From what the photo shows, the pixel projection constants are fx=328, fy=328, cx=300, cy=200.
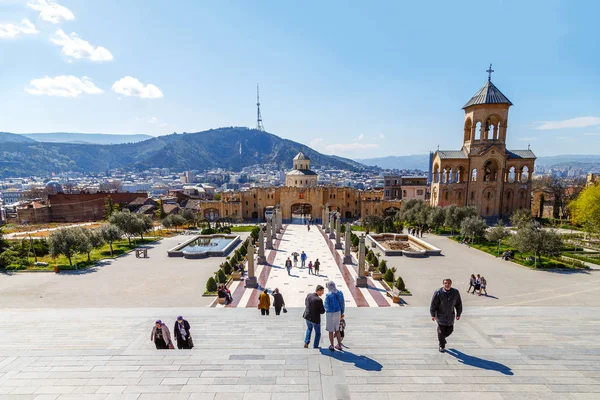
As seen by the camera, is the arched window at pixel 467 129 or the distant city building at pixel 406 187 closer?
the arched window at pixel 467 129

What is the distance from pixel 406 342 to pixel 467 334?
71.0 inches

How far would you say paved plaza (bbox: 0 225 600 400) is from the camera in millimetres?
5840

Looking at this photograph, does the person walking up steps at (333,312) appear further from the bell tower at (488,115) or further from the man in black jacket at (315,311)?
the bell tower at (488,115)

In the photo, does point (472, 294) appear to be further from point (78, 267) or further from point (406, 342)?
point (78, 267)

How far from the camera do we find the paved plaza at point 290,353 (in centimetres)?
584

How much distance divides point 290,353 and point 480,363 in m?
3.90

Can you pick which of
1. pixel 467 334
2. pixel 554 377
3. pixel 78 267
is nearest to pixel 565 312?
pixel 467 334

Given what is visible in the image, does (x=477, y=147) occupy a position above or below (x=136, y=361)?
above

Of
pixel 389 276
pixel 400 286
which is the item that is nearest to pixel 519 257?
pixel 389 276

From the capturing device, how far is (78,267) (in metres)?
22.6

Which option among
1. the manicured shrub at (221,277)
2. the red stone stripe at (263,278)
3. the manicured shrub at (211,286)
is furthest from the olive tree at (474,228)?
the manicured shrub at (211,286)

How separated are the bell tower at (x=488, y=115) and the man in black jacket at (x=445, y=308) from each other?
4534cm

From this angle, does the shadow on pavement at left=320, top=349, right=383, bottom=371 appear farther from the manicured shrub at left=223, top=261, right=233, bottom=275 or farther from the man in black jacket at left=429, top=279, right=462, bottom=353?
the manicured shrub at left=223, top=261, right=233, bottom=275

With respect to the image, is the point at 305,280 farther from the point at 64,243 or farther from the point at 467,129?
the point at 467,129
